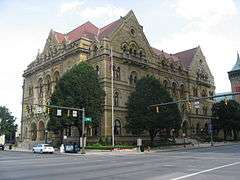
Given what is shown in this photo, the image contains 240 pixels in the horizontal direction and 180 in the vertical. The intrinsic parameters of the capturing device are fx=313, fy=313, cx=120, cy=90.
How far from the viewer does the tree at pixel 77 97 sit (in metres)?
47.5

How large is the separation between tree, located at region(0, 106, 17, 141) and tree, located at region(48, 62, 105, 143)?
65.6 metres

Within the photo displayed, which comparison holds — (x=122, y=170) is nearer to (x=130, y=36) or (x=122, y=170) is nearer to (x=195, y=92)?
(x=130, y=36)

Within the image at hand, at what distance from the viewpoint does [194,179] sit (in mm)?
13852

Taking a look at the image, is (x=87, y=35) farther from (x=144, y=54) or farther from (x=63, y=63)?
(x=144, y=54)

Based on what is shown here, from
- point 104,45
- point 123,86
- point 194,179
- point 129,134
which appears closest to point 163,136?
point 129,134

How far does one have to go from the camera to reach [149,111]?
1984 inches

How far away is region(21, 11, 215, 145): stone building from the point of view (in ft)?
182

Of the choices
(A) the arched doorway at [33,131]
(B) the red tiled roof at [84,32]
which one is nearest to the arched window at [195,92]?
(B) the red tiled roof at [84,32]

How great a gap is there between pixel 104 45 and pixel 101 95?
991 centimetres

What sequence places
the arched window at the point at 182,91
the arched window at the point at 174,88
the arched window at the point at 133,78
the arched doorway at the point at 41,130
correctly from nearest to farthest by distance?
the arched window at the point at 133,78 < the arched doorway at the point at 41,130 < the arched window at the point at 174,88 < the arched window at the point at 182,91

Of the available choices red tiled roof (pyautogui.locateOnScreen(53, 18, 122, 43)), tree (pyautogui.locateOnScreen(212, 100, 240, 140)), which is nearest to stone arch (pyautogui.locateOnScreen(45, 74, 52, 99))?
red tiled roof (pyautogui.locateOnScreen(53, 18, 122, 43))

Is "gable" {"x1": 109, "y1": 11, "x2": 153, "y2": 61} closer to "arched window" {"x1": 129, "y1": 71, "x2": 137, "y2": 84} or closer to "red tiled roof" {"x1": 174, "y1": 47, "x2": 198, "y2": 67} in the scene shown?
"arched window" {"x1": 129, "y1": 71, "x2": 137, "y2": 84}

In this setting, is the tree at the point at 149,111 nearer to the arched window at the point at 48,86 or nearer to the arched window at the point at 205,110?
the arched window at the point at 48,86

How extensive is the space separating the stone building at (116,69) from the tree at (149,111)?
385 cm
